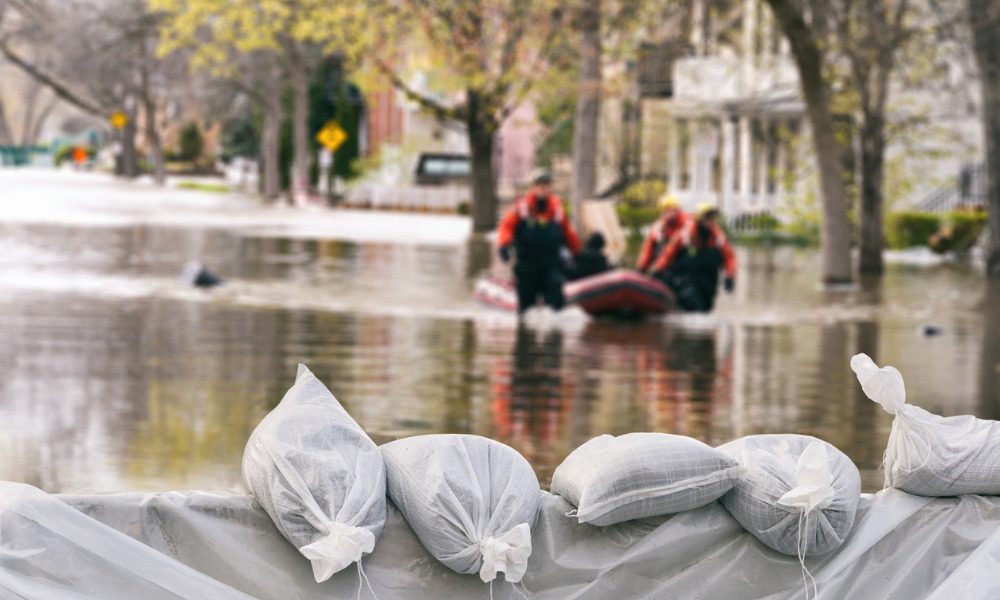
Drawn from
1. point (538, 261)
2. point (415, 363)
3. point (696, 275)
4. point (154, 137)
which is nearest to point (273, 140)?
point (154, 137)

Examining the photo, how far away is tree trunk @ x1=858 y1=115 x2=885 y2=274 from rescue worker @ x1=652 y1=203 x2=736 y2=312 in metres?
11.1

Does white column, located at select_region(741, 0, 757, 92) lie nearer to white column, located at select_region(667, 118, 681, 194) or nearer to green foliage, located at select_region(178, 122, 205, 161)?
white column, located at select_region(667, 118, 681, 194)

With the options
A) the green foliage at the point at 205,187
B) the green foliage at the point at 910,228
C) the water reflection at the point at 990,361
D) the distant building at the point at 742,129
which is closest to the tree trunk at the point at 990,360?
the water reflection at the point at 990,361

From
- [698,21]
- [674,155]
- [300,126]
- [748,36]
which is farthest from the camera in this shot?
[300,126]

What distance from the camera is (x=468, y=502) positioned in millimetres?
4891

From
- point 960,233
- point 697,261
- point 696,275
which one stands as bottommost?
point 960,233

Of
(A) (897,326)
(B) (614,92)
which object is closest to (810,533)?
(A) (897,326)

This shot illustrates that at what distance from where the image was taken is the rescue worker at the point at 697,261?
853 inches

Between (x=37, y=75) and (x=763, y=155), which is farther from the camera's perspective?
(x=37, y=75)

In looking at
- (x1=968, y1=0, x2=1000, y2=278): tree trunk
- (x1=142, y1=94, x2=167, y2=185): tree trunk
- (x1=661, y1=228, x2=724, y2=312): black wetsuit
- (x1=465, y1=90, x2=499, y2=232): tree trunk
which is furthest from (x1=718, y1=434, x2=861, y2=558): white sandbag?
(x1=142, y1=94, x2=167, y2=185): tree trunk

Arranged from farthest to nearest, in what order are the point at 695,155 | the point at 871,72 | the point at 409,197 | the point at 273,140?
1. the point at 273,140
2. the point at 409,197
3. the point at 695,155
4. the point at 871,72

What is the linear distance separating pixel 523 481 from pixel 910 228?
115 feet

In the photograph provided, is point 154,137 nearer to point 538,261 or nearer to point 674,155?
point 674,155

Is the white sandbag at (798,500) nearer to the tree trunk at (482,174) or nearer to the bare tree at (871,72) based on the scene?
the bare tree at (871,72)
